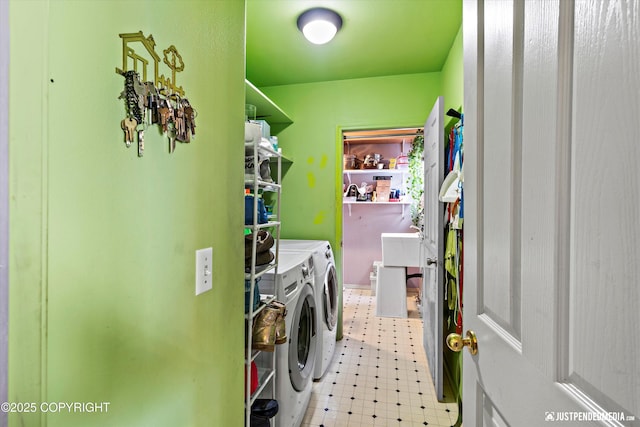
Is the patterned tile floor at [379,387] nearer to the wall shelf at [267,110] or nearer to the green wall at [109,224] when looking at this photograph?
the green wall at [109,224]

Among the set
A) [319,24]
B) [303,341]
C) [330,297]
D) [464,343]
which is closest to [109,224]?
[464,343]

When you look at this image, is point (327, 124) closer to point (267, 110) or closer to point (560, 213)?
point (267, 110)

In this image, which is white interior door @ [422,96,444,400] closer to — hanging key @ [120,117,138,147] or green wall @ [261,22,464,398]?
green wall @ [261,22,464,398]

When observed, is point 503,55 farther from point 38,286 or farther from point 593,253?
point 38,286

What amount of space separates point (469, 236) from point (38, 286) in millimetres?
949

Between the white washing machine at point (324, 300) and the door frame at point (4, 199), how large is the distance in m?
1.67

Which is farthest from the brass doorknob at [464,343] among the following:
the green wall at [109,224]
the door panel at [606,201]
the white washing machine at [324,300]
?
the white washing machine at [324,300]

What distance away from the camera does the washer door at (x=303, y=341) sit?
1.56m

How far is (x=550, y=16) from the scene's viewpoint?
492 mm

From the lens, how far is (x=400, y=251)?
3.51 m

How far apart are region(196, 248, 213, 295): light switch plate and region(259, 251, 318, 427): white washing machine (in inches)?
24.1

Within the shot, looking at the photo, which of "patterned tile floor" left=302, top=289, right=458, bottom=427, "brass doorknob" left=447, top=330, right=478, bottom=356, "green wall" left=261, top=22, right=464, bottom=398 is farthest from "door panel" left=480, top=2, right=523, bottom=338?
"green wall" left=261, top=22, right=464, bottom=398

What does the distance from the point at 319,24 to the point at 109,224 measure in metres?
→ 1.83

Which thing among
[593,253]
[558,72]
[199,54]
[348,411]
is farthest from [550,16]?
[348,411]
